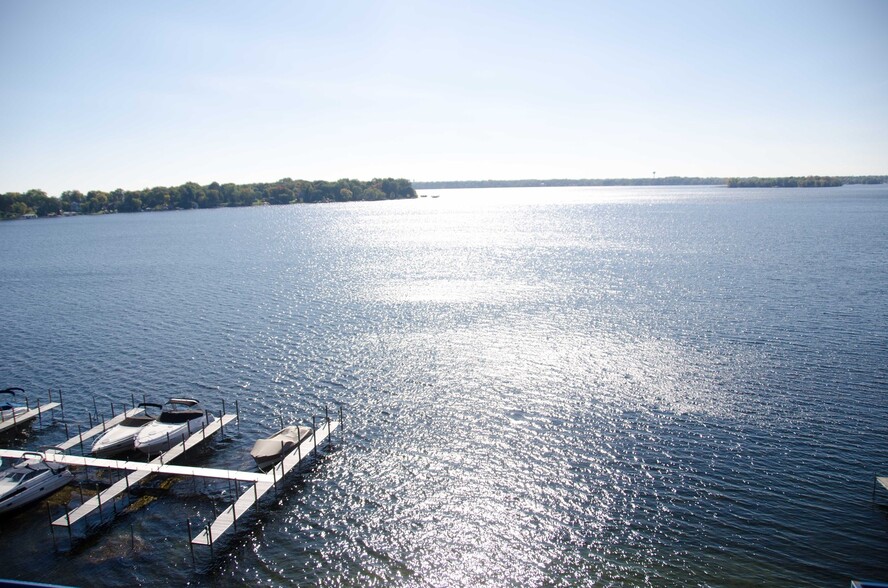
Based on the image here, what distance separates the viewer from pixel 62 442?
42531 mm

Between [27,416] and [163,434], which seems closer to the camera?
[163,434]

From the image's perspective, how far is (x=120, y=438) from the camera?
40156mm

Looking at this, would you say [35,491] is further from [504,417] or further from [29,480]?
[504,417]

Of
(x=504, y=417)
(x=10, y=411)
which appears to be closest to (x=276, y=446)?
(x=504, y=417)

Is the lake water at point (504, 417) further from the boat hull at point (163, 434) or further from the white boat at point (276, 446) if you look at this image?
the boat hull at point (163, 434)

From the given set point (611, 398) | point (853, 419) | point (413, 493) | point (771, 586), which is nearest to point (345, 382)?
point (413, 493)

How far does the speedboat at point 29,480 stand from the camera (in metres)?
33.0

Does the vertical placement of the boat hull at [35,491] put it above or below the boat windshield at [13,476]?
below

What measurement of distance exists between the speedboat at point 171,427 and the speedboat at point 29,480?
484 cm

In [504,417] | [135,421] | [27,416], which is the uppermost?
[135,421]

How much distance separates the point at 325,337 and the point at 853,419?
53009mm

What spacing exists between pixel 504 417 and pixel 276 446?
1797 cm

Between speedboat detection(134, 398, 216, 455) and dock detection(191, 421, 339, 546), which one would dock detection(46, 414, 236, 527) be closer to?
speedboat detection(134, 398, 216, 455)

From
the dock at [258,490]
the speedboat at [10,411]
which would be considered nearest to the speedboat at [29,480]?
the speedboat at [10,411]
